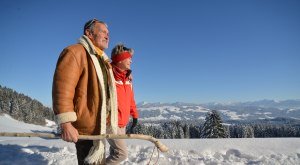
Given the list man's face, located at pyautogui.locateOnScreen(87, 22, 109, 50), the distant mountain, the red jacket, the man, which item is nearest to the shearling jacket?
the man

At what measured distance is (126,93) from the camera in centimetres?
479

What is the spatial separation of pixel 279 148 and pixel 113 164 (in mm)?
5420

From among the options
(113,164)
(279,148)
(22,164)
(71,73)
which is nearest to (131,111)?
(113,164)

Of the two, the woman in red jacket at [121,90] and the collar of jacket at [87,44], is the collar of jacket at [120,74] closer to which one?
the woman in red jacket at [121,90]

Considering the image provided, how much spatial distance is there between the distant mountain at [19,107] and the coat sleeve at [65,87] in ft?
314

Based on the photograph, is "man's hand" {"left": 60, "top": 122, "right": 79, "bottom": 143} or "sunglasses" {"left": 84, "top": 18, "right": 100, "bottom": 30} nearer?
"man's hand" {"left": 60, "top": 122, "right": 79, "bottom": 143}

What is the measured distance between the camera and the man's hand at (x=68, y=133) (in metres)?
3.27

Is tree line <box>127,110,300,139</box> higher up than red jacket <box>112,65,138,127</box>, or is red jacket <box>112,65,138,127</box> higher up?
red jacket <box>112,65,138,127</box>

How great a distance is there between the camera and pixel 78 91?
3.56 metres

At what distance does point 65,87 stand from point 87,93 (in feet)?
1.42

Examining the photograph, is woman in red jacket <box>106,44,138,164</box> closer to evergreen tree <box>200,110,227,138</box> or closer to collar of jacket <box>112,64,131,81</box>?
collar of jacket <box>112,64,131,81</box>

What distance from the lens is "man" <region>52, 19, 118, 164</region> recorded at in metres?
3.30

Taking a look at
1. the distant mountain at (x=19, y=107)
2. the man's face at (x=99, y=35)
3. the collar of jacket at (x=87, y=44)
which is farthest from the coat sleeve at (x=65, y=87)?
the distant mountain at (x=19, y=107)

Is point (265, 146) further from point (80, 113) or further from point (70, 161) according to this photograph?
point (80, 113)
